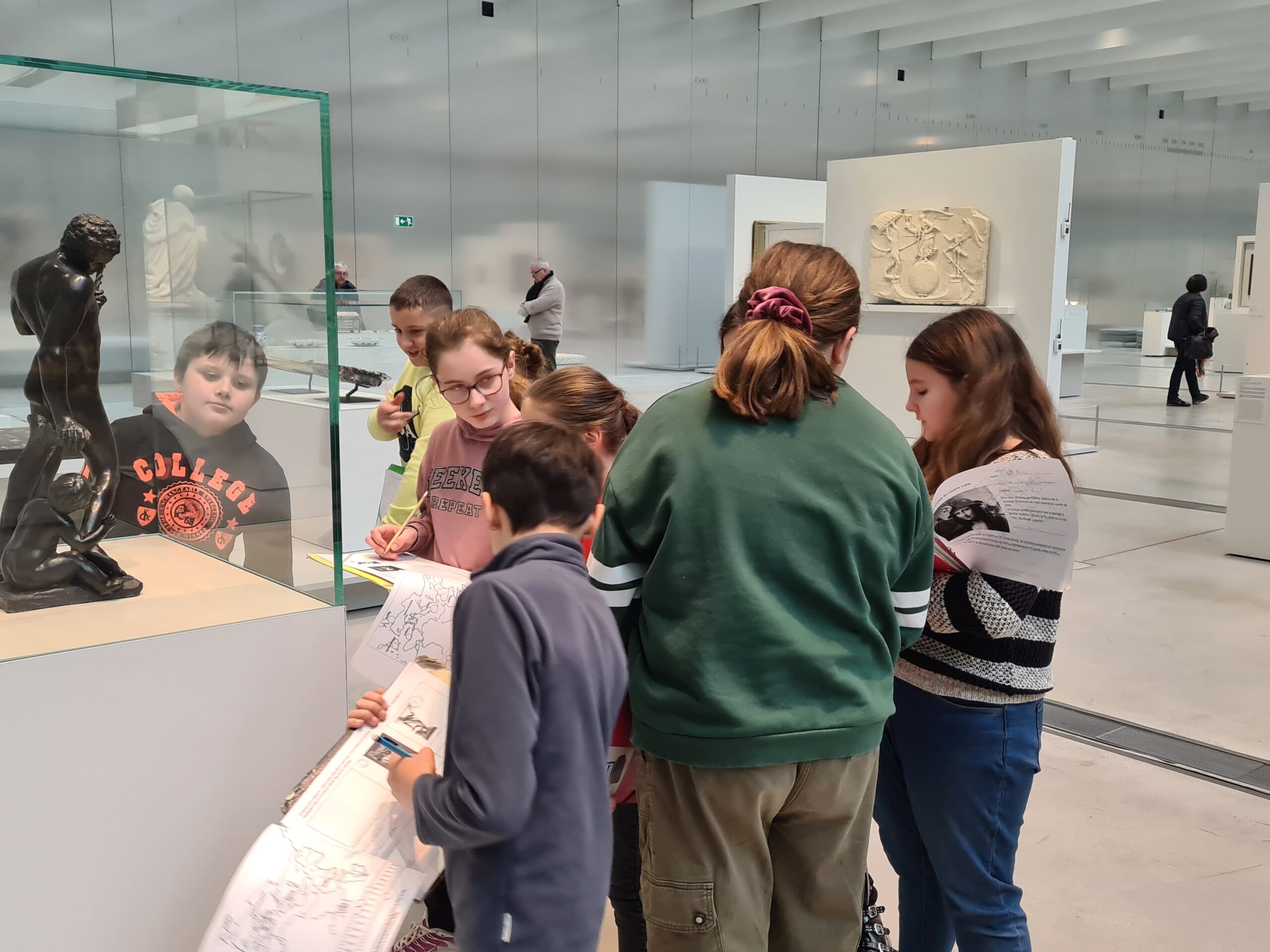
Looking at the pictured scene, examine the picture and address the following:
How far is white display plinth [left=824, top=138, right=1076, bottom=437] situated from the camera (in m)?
9.31

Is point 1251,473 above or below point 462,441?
below

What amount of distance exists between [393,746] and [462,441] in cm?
104

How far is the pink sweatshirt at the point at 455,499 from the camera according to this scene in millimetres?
2426

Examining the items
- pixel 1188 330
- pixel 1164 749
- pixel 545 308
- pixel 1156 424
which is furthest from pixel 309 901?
pixel 1188 330

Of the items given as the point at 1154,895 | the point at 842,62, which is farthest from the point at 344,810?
the point at 842,62

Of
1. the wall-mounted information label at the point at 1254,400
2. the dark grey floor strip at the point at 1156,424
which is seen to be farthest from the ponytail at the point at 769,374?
the dark grey floor strip at the point at 1156,424

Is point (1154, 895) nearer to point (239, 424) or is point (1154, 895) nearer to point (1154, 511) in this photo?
point (239, 424)

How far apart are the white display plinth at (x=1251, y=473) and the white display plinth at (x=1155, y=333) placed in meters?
15.8

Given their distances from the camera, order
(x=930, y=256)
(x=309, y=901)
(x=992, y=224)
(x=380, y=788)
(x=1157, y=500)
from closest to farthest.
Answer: (x=309, y=901) → (x=380, y=788) → (x=1157, y=500) → (x=992, y=224) → (x=930, y=256)

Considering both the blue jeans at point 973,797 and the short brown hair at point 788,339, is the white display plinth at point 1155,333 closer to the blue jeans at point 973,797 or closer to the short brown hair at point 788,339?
the blue jeans at point 973,797

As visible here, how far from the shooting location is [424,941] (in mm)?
2008

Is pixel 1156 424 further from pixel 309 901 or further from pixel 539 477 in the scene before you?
pixel 309 901

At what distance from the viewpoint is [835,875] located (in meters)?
1.67

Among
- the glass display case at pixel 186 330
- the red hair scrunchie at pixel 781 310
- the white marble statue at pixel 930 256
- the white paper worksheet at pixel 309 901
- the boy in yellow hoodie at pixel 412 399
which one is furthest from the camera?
the white marble statue at pixel 930 256
